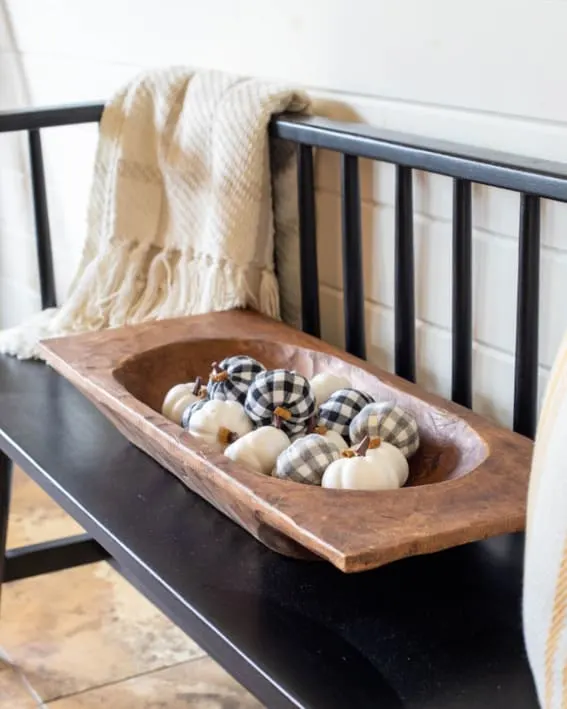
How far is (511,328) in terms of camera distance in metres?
1.20

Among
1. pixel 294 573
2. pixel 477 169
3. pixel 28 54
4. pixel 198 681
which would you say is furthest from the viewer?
pixel 28 54

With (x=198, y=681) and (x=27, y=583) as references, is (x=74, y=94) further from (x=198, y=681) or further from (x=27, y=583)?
(x=198, y=681)

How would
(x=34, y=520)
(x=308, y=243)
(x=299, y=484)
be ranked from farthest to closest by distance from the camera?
(x=34, y=520)
(x=308, y=243)
(x=299, y=484)

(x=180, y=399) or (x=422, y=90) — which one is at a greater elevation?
(x=422, y=90)

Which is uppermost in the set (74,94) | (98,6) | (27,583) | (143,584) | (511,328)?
(98,6)

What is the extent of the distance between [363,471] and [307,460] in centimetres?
6

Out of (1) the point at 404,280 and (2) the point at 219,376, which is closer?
(2) the point at 219,376

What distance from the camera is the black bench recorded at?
85 centimetres

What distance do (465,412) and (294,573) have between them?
251 mm

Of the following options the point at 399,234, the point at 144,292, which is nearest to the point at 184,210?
the point at 144,292

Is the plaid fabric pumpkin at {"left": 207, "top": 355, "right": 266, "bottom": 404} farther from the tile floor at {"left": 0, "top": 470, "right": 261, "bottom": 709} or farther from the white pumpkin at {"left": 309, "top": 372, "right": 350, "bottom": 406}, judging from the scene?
the tile floor at {"left": 0, "top": 470, "right": 261, "bottom": 709}

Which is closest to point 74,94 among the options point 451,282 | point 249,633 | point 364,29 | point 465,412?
point 364,29

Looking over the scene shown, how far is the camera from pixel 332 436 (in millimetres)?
1100

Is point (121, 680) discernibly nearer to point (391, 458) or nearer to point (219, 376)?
point (219, 376)
